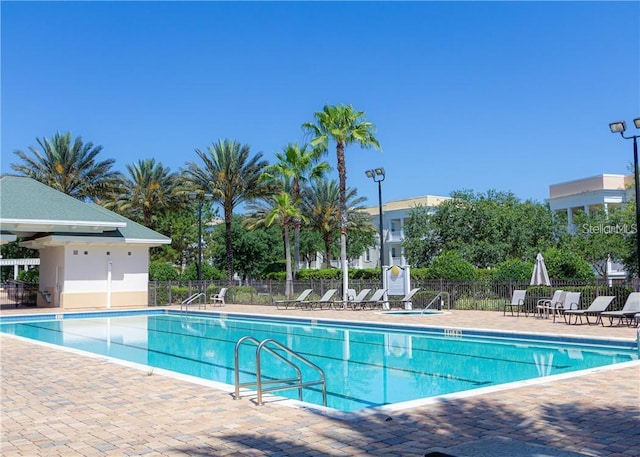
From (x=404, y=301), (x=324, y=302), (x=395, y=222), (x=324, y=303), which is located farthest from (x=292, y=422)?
(x=395, y=222)

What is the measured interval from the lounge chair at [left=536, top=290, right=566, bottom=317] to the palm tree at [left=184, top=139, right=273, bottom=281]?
21.9m

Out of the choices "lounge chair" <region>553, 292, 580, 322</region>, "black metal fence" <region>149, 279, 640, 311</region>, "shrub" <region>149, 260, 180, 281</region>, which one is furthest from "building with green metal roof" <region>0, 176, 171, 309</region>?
"lounge chair" <region>553, 292, 580, 322</region>

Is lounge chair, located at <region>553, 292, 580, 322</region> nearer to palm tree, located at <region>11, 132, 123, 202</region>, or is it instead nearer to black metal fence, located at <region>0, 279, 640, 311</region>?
black metal fence, located at <region>0, 279, 640, 311</region>

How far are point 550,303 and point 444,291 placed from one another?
17.9ft

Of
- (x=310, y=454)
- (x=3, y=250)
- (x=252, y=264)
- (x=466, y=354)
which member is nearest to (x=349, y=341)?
(x=466, y=354)

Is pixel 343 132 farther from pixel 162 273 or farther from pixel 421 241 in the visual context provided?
pixel 421 241

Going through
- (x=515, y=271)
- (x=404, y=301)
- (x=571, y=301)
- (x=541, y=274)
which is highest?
(x=515, y=271)

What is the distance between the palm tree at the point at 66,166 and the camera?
40.9 metres

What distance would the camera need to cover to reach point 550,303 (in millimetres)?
20453

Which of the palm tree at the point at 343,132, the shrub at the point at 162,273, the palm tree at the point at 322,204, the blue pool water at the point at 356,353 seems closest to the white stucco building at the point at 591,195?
the palm tree at the point at 322,204

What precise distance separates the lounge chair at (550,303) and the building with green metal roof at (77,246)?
18.4 metres

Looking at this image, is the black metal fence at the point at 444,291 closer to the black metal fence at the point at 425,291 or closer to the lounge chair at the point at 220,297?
the black metal fence at the point at 425,291

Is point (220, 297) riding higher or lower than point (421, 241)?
lower

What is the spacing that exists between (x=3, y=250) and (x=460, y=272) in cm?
4360
